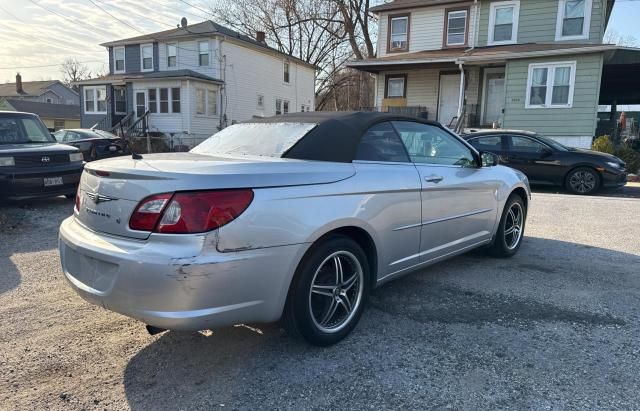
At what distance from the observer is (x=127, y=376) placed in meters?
2.78

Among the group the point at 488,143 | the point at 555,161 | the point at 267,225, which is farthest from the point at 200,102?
the point at 267,225

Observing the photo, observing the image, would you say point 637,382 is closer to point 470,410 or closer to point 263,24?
point 470,410

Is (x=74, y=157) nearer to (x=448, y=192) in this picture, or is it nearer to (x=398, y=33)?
(x=448, y=192)

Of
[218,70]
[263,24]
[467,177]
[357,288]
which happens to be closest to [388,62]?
[218,70]

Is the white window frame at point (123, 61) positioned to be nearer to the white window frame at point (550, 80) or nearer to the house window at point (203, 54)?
the house window at point (203, 54)

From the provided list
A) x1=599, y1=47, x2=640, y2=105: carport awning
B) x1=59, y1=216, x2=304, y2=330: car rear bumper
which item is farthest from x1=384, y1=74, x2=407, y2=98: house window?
x1=59, y1=216, x2=304, y2=330: car rear bumper

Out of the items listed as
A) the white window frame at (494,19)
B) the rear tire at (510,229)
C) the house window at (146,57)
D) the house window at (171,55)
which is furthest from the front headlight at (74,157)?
the house window at (146,57)

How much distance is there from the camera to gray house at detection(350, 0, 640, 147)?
16.3m

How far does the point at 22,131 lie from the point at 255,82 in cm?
2130

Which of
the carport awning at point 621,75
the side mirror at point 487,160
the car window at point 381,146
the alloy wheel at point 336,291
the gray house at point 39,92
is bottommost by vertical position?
the alloy wheel at point 336,291

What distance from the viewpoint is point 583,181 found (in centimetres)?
1098

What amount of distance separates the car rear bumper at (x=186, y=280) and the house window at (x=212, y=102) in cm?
2434

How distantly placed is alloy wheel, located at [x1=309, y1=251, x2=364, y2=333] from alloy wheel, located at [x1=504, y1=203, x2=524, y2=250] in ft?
8.49

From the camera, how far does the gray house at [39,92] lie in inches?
2064
